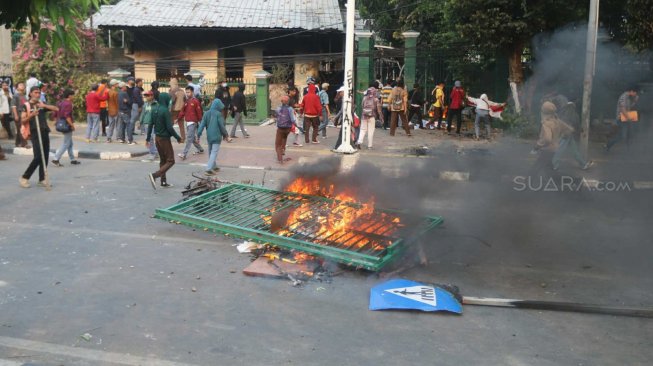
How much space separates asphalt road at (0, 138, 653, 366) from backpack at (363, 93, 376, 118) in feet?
17.3

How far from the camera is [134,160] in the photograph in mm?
14008

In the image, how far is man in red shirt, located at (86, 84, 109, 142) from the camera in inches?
634

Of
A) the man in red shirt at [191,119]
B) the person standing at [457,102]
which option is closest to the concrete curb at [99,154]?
the man in red shirt at [191,119]

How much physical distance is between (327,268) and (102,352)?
2.54m

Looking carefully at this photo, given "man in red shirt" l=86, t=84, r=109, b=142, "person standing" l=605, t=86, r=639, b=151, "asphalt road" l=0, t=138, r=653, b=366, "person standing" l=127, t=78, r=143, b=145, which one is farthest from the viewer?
"person standing" l=127, t=78, r=143, b=145

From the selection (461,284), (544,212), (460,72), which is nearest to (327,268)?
(461,284)

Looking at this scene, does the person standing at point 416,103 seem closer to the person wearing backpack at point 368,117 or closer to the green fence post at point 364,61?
the green fence post at point 364,61

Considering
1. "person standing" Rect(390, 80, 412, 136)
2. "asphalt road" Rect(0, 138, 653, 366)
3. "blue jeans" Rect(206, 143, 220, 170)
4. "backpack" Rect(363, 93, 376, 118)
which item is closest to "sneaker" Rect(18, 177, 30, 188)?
"asphalt road" Rect(0, 138, 653, 366)

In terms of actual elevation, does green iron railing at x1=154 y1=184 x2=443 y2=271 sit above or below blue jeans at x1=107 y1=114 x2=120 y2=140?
below

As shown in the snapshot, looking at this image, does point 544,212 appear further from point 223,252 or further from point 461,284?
point 223,252

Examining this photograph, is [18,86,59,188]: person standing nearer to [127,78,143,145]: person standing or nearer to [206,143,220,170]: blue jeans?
[206,143,220,170]: blue jeans

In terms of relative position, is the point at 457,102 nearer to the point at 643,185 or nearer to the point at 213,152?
the point at 643,185

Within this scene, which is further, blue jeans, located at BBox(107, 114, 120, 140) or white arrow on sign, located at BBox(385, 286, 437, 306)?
blue jeans, located at BBox(107, 114, 120, 140)

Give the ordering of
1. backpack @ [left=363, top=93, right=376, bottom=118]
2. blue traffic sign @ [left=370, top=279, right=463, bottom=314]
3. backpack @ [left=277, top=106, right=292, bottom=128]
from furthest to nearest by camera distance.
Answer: backpack @ [left=363, top=93, right=376, bottom=118] < backpack @ [left=277, top=106, right=292, bottom=128] < blue traffic sign @ [left=370, top=279, right=463, bottom=314]
